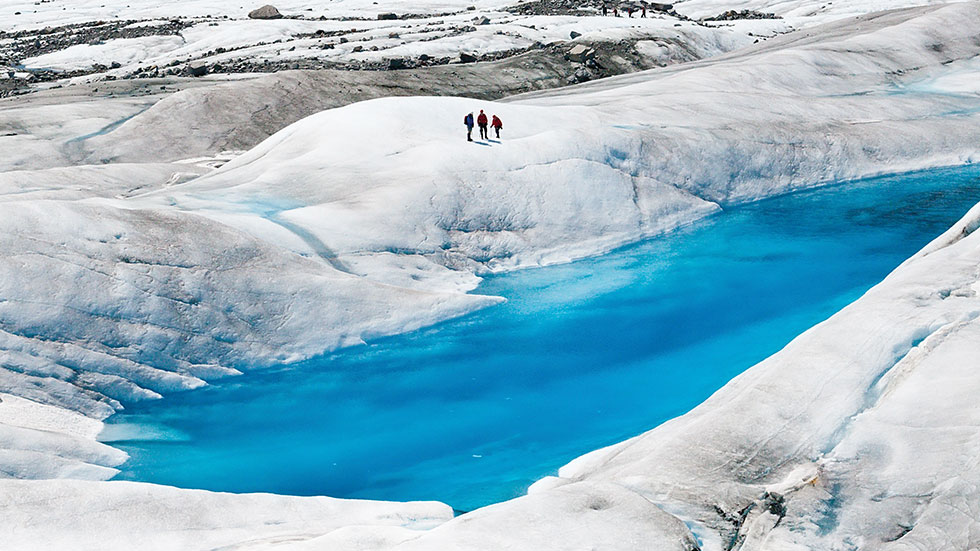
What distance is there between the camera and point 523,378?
845 inches

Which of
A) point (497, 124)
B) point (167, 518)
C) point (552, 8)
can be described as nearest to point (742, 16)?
point (552, 8)

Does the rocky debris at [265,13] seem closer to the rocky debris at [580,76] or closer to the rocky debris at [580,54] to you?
the rocky debris at [580,54]

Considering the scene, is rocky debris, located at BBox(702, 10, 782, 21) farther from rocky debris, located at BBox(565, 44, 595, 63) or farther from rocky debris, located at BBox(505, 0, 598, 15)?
rocky debris, located at BBox(565, 44, 595, 63)

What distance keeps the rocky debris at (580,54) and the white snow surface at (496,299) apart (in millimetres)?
7645

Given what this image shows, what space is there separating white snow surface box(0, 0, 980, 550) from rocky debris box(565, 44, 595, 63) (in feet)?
25.1

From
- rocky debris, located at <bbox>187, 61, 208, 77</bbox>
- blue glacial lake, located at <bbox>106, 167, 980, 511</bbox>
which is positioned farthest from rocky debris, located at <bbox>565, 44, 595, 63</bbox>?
blue glacial lake, located at <bbox>106, 167, 980, 511</bbox>

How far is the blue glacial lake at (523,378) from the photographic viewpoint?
717 inches

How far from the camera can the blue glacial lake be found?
717 inches

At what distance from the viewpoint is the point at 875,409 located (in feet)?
46.4

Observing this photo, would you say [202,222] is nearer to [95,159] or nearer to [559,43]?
[95,159]

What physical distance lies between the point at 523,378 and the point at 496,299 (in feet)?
13.7

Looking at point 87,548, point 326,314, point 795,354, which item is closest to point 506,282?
point 326,314

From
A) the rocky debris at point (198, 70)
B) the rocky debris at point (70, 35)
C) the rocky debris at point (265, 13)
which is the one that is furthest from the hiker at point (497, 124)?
the rocky debris at point (265, 13)

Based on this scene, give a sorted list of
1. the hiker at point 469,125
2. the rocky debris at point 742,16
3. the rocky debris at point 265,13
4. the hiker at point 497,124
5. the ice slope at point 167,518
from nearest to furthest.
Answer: the ice slope at point 167,518
the hiker at point 469,125
the hiker at point 497,124
the rocky debris at point 742,16
the rocky debris at point 265,13
